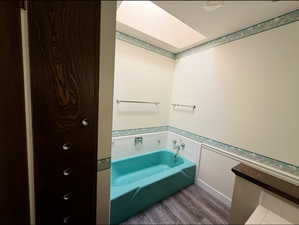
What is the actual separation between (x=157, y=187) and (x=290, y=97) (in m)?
1.78

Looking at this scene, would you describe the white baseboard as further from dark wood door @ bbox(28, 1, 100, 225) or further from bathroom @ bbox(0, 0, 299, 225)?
dark wood door @ bbox(28, 1, 100, 225)

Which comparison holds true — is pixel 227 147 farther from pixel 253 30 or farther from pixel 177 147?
pixel 253 30

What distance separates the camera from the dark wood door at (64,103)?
0.59 metres

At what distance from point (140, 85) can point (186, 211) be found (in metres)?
1.96

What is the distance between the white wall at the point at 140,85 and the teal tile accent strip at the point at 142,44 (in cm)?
6

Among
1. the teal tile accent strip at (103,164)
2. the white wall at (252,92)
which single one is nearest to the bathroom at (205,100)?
the white wall at (252,92)

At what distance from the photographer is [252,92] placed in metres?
1.58

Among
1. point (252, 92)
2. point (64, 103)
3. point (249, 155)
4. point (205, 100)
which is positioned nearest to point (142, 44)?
point (205, 100)

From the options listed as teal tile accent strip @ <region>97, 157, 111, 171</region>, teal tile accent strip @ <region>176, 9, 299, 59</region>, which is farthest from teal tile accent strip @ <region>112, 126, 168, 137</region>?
teal tile accent strip @ <region>176, 9, 299, 59</region>

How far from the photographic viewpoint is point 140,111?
241 centimetres

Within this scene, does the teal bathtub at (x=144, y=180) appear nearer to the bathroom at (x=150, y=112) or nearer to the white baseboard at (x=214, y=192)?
the bathroom at (x=150, y=112)

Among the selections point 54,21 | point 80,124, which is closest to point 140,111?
point 80,124

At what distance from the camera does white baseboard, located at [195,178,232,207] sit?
1837 mm

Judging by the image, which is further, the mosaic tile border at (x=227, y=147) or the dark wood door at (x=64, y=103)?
the mosaic tile border at (x=227, y=147)
